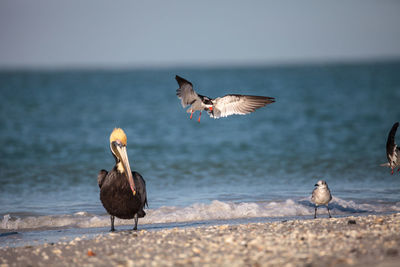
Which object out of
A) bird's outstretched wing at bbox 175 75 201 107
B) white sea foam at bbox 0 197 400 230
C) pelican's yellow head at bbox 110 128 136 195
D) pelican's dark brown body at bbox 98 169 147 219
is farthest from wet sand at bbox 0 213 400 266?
bird's outstretched wing at bbox 175 75 201 107

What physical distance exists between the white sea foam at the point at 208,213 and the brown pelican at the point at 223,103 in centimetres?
182

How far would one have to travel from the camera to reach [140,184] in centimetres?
907

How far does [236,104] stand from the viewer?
1094 cm

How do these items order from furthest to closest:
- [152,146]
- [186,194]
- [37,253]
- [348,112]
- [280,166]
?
1. [348,112]
2. [152,146]
3. [280,166]
4. [186,194]
5. [37,253]

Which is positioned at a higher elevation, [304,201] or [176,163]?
[176,163]

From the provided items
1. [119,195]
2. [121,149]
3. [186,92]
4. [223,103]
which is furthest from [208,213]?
[121,149]

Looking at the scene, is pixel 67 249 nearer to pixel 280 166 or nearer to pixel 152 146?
pixel 280 166

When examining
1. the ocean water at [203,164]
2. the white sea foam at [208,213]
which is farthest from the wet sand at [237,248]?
the ocean water at [203,164]

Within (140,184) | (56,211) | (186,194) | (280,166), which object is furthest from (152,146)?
(140,184)

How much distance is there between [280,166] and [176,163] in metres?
3.36

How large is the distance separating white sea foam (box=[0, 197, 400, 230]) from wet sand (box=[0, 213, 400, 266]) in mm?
2107

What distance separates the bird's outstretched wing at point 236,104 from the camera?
10.8 metres

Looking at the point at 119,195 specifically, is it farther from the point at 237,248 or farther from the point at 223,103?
the point at 223,103

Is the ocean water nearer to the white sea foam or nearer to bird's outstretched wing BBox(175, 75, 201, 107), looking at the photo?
the white sea foam
